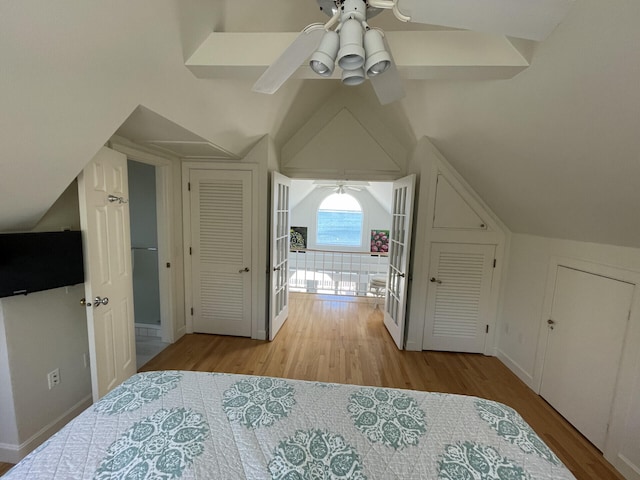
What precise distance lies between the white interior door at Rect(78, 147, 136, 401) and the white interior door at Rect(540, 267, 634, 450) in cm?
333

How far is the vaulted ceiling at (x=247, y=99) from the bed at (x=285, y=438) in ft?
3.78

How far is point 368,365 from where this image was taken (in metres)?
2.58

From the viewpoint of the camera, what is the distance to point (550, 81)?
1258mm

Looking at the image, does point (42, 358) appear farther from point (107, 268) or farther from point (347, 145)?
point (347, 145)

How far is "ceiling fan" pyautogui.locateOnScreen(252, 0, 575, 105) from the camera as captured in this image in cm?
77

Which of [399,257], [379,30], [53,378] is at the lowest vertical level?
[53,378]

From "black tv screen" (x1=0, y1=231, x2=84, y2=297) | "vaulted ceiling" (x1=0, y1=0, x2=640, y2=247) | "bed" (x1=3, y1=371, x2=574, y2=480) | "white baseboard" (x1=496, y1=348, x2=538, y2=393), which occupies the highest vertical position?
"vaulted ceiling" (x1=0, y1=0, x2=640, y2=247)

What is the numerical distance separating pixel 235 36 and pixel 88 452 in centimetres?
197

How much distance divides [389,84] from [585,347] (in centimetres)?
234

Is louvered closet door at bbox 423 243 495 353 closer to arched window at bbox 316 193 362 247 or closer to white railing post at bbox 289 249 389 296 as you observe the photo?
white railing post at bbox 289 249 389 296

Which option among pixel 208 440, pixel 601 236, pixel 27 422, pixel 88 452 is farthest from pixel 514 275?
pixel 27 422

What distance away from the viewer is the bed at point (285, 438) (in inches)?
34.4

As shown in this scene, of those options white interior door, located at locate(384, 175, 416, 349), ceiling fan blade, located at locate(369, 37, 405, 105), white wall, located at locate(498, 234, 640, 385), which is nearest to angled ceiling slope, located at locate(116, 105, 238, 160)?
ceiling fan blade, located at locate(369, 37, 405, 105)

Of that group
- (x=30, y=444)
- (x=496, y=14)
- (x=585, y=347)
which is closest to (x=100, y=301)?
(x=30, y=444)
